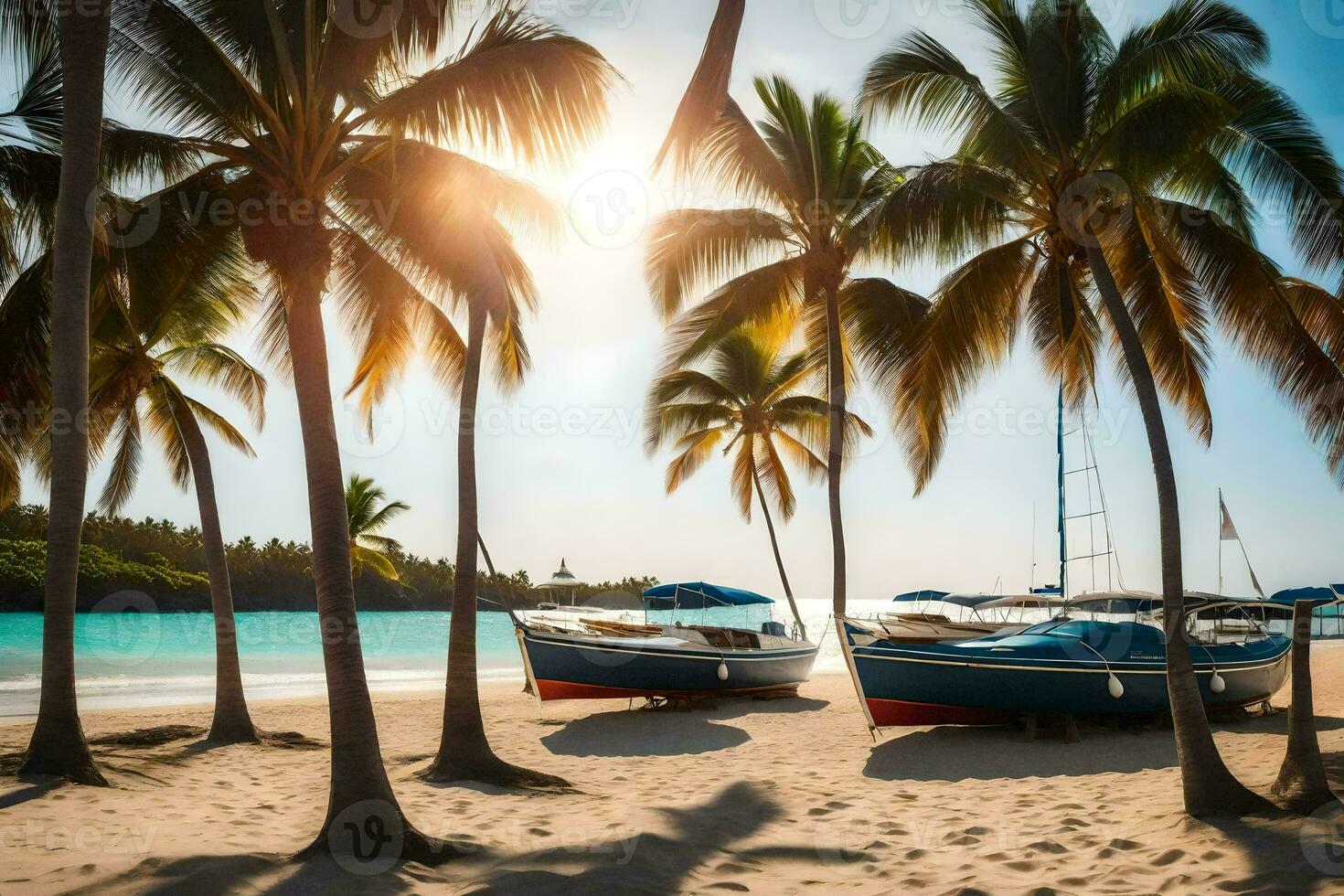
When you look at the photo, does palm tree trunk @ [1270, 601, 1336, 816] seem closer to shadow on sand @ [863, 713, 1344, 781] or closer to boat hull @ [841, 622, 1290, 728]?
shadow on sand @ [863, 713, 1344, 781]

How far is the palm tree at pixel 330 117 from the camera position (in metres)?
6.27

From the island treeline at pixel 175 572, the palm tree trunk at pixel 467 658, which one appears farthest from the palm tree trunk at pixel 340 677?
the island treeline at pixel 175 572

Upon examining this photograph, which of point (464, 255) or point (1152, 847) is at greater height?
point (464, 255)

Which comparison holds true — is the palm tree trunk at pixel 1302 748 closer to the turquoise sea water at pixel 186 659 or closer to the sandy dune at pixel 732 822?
the sandy dune at pixel 732 822

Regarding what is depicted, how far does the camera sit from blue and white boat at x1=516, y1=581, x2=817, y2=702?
1449 cm

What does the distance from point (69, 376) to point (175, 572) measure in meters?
55.7

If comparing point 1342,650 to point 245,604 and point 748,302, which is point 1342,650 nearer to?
point 748,302

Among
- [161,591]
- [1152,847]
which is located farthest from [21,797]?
[161,591]

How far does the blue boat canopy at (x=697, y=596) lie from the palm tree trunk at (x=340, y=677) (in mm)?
14026

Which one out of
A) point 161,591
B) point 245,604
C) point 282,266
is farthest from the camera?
point 245,604

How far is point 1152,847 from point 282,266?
8.02m

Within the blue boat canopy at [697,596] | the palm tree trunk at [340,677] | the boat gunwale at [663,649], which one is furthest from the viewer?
the blue boat canopy at [697,596]

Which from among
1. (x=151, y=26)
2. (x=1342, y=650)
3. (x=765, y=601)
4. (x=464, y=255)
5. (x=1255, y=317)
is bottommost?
(x=1342, y=650)

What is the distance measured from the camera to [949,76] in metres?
9.56
